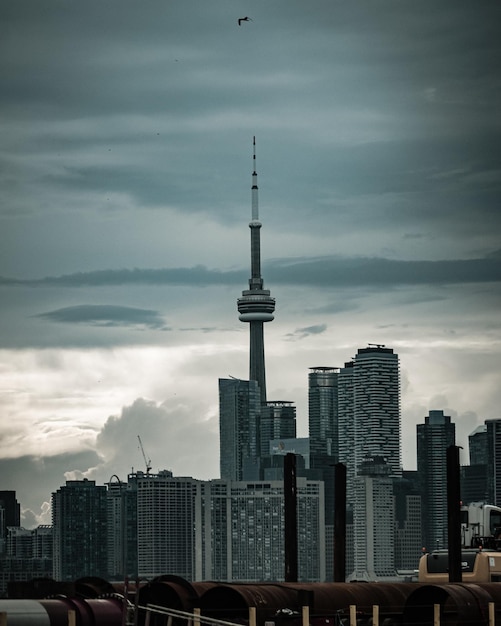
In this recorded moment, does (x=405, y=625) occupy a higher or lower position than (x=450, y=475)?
lower

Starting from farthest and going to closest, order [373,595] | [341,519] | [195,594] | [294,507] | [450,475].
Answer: [341,519] < [294,507] < [450,475] < [373,595] < [195,594]

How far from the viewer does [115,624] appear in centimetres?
4525

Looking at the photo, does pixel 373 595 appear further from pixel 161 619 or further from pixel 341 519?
pixel 341 519

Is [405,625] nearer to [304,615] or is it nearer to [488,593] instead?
[488,593]

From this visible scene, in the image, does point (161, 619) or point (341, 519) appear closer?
A: point (161, 619)

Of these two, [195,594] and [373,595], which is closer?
[195,594]

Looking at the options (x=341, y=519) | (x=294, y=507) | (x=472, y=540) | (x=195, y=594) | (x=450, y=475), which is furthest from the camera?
(x=341, y=519)

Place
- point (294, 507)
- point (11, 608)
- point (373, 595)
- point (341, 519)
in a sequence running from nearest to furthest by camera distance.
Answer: point (11, 608), point (373, 595), point (294, 507), point (341, 519)

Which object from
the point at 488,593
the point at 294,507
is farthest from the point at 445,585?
the point at 294,507

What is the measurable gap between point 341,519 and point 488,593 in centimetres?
3484

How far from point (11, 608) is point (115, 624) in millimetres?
3372

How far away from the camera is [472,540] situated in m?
67.4

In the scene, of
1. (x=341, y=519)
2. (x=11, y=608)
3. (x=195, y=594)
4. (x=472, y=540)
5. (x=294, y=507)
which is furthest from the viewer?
(x=341, y=519)

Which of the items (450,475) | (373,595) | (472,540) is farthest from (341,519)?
(373,595)
